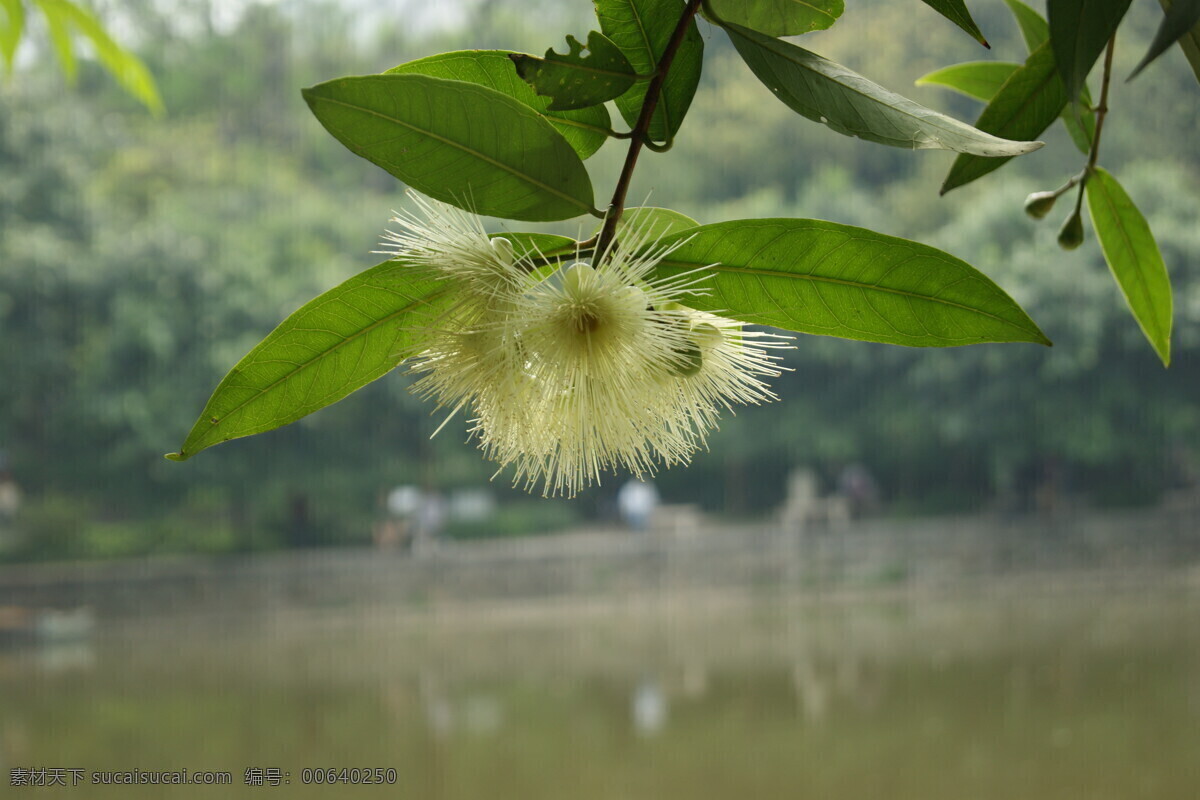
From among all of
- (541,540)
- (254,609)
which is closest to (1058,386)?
(541,540)

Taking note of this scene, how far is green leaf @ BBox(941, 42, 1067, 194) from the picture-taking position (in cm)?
38

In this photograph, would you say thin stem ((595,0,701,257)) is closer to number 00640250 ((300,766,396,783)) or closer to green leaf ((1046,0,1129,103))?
green leaf ((1046,0,1129,103))

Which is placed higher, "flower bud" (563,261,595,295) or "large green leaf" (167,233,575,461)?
"flower bud" (563,261,595,295)

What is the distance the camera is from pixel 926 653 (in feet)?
23.9

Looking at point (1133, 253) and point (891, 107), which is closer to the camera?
point (891, 107)

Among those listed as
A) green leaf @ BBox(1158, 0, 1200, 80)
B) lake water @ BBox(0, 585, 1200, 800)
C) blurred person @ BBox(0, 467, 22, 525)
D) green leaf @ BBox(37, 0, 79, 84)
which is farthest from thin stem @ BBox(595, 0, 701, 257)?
blurred person @ BBox(0, 467, 22, 525)

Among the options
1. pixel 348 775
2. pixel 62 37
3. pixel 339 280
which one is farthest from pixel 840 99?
pixel 339 280

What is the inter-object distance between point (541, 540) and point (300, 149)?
16.1 feet

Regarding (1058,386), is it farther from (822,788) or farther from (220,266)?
(220,266)

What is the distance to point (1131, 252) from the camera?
16.9 inches

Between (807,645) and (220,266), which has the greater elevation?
(220,266)

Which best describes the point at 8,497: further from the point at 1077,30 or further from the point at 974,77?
the point at 1077,30

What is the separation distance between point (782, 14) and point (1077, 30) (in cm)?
8

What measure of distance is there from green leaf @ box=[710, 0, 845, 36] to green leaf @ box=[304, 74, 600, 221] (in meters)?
0.08
